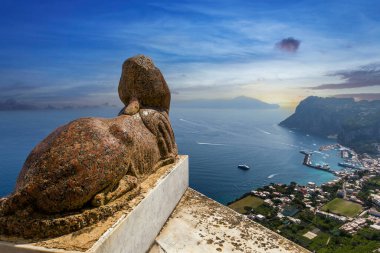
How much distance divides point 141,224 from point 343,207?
131 feet

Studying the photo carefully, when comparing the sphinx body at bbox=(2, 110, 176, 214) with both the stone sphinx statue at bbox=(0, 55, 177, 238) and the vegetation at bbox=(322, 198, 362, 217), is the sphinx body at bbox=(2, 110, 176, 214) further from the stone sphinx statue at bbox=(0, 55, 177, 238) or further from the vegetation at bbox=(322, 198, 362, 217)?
the vegetation at bbox=(322, 198, 362, 217)

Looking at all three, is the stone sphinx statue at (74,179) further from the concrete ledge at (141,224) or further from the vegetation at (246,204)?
the vegetation at (246,204)

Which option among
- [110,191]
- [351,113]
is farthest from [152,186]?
[351,113]

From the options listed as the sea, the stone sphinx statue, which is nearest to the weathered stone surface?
the stone sphinx statue

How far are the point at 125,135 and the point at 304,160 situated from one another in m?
58.1

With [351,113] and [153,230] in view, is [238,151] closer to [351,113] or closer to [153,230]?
[153,230]

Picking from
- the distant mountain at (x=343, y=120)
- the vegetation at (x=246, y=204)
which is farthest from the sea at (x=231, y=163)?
the distant mountain at (x=343, y=120)

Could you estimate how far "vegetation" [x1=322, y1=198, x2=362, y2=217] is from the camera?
3644 centimetres

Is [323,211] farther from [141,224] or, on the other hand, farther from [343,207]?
[141,224]

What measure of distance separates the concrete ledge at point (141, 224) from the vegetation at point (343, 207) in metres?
35.3

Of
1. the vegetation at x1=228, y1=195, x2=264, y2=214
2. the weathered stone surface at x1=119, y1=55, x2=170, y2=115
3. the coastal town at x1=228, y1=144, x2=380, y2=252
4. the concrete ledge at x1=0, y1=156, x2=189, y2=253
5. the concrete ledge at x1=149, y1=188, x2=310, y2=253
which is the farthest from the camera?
the vegetation at x1=228, y1=195, x2=264, y2=214

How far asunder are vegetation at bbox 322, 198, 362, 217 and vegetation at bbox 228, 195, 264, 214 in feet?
28.6

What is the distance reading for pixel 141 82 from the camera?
286 inches

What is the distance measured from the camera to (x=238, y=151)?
5888cm
